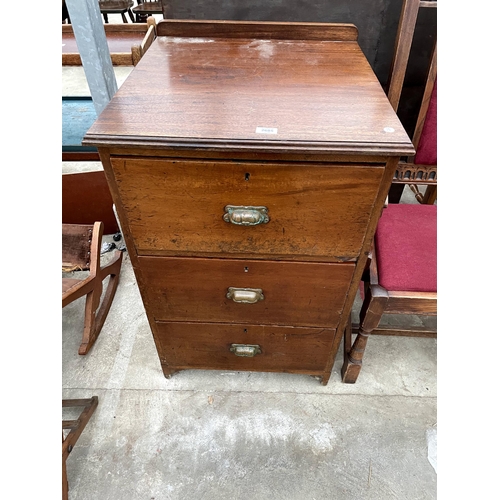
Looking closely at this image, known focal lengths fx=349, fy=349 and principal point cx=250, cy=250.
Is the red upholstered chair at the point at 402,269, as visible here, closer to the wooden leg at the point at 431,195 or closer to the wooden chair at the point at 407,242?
the wooden chair at the point at 407,242

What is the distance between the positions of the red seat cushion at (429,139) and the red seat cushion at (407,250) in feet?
0.55

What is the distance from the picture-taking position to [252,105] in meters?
0.74

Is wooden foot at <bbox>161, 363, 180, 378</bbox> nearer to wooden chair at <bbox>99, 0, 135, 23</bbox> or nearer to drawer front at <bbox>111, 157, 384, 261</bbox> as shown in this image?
drawer front at <bbox>111, 157, 384, 261</bbox>

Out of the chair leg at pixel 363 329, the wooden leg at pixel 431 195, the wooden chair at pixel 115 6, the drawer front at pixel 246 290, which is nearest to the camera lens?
the drawer front at pixel 246 290

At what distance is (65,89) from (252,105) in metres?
1.76

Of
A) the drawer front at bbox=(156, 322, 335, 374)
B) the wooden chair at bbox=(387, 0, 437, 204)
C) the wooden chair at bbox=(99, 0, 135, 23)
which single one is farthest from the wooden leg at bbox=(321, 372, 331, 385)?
the wooden chair at bbox=(99, 0, 135, 23)

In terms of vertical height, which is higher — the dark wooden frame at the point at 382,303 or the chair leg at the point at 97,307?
the dark wooden frame at the point at 382,303

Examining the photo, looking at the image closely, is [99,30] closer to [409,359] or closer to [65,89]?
[65,89]

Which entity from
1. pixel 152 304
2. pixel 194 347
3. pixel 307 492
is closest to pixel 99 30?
pixel 152 304

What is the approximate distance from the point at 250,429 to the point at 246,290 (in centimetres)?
56

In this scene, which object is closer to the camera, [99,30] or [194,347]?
[99,30]

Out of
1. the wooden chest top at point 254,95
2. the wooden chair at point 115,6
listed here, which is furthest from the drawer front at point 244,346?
the wooden chair at point 115,6

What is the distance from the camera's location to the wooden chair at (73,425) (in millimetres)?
1007

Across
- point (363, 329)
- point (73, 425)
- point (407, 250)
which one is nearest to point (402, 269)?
point (407, 250)
